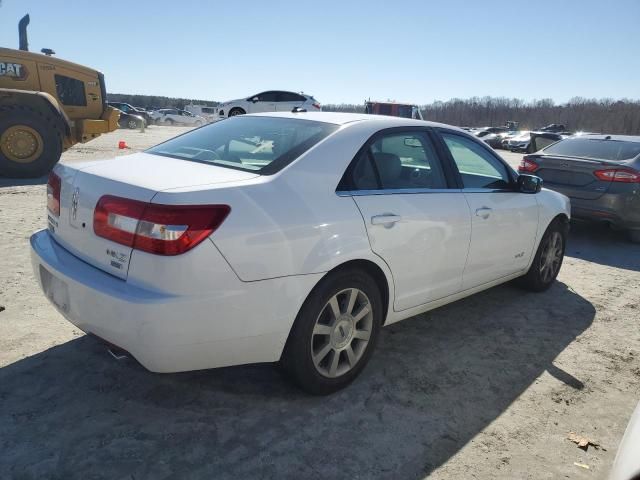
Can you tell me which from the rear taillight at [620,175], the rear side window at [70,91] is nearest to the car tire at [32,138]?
the rear side window at [70,91]

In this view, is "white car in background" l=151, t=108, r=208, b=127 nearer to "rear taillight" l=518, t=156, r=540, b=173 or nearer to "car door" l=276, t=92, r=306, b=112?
"car door" l=276, t=92, r=306, b=112

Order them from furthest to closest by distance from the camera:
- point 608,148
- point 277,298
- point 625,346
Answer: point 608,148, point 625,346, point 277,298

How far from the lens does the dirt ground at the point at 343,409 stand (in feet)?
7.60

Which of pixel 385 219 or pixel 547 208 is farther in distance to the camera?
pixel 547 208

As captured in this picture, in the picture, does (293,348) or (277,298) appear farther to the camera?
(293,348)

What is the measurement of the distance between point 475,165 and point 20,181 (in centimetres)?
841

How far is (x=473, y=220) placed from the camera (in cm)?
356

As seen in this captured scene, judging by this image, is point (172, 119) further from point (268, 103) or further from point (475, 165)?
point (475, 165)

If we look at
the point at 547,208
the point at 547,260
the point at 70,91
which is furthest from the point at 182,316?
the point at 70,91

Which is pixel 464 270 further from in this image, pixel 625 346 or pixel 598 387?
pixel 625 346

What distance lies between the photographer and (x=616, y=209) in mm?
6594

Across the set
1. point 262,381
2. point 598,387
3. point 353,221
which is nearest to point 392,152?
point 353,221

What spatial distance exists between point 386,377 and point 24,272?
3298 mm

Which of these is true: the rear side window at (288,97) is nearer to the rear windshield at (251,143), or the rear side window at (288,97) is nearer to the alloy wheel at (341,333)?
the rear windshield at (251,143)
